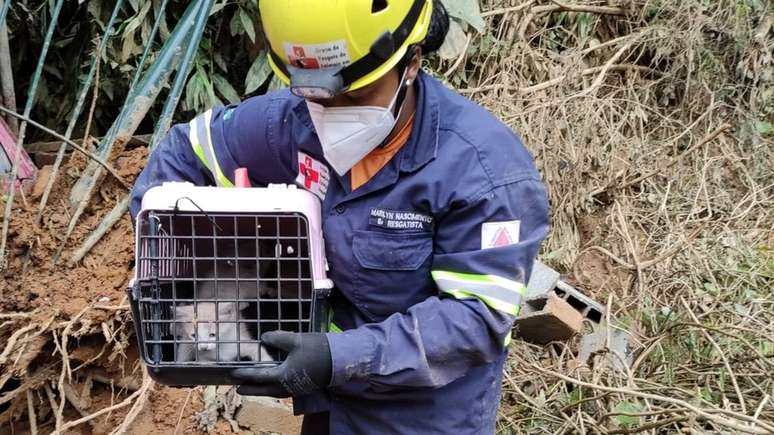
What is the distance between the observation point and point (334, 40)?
1.51 metres

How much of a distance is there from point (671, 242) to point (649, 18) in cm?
181

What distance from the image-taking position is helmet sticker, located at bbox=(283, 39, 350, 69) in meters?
1.52

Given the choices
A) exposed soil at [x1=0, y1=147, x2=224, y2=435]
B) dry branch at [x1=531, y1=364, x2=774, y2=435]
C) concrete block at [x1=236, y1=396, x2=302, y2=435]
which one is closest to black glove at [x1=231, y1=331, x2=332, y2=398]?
exposed soil at [x1=0, y1=147, x2=224, y2=435]

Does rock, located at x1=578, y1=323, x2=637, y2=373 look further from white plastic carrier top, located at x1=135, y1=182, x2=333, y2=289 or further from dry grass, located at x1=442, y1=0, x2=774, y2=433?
white plastic carrier top, located at x1=135, y1=182, x2=333, y2=289

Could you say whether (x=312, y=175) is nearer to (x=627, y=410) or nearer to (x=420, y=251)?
(x=420, y=251)

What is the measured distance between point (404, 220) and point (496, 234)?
0.19m

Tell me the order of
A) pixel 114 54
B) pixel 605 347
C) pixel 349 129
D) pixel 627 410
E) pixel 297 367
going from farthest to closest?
1. pixel 114 54
2. pixel 605 347
3. pixel 627 410
4. pixel 349 129
5. pixel 297 367

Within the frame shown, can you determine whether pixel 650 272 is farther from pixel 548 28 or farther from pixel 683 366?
pixel 548 28

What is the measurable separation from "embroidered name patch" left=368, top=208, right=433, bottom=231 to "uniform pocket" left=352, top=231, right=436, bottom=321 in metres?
0.02

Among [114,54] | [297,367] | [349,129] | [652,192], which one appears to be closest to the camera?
[297,367]

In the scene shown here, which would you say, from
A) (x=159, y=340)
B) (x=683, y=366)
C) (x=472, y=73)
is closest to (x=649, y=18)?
(x=472, y=73)

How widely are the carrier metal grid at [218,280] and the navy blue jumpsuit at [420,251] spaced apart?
10 centimetres

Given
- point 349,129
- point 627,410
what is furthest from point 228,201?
point 627,410

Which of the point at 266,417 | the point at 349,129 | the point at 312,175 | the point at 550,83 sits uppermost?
the point at 349,129
